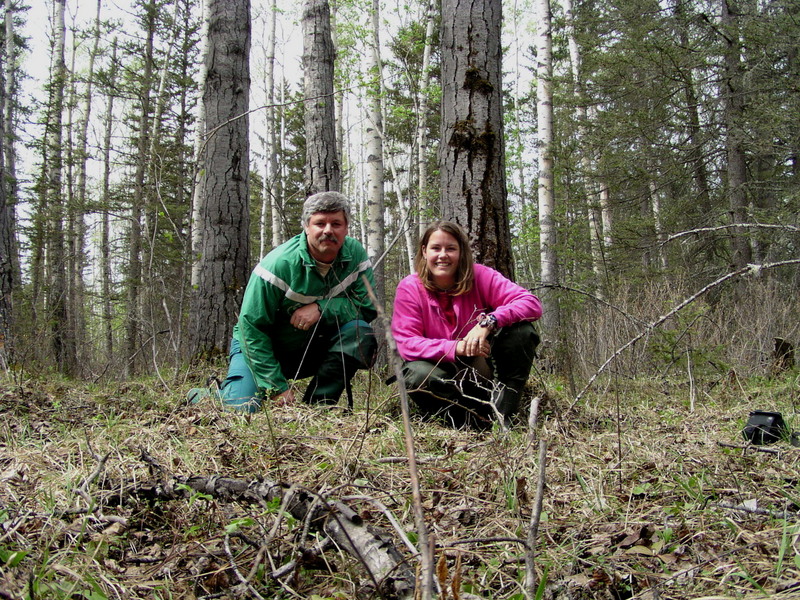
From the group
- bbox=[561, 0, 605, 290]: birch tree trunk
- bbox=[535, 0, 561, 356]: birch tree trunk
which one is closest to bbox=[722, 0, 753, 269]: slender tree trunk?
bbox=[561, 0, 605, 290]: birch tree trunk

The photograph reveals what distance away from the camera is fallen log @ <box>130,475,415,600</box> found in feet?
4.02

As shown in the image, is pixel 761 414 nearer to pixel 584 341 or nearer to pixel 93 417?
pixel 93 417

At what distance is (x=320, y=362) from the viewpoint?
3.71 m

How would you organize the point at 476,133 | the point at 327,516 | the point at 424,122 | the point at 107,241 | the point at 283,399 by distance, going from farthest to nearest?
the point at 107,241 → the point at 424,122 → the point at 476,133 → the point at 283,399 → the point at 327,516

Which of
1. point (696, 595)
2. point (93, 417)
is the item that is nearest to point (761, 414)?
point (696, 595)

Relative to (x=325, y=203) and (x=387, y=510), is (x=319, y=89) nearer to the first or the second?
(x=325, y=203)

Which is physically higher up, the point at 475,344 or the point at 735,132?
the point at 735,132

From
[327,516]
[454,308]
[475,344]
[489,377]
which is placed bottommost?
[327,516]

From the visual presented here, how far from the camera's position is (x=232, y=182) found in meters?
5.34

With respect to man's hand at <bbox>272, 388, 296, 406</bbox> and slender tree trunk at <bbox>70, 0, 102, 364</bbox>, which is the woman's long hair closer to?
man's hand at <bbox>272, 388, 296, 406</bbox>

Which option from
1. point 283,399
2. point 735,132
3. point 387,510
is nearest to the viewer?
point 387,510

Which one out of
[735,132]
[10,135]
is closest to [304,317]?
[735,132]

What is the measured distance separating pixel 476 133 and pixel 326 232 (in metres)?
1.22

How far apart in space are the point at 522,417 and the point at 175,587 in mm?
2326
